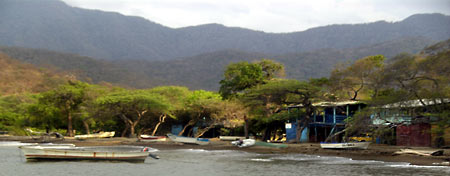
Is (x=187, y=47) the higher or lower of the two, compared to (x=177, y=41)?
lower

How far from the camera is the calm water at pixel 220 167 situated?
24.5 m

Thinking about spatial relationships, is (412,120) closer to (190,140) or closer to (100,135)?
(190,140)

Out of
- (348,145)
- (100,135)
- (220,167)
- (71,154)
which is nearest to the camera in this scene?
(220,167)

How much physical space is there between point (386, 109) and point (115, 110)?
1272 inches

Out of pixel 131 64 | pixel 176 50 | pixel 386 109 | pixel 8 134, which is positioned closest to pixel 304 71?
pixel 131 64

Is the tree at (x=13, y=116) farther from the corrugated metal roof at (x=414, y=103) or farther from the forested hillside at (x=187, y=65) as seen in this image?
the corrugated metal roof at (x=414, y=103)

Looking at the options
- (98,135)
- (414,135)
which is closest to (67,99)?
(98,135)

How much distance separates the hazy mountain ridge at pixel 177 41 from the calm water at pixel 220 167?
135149 millimetres

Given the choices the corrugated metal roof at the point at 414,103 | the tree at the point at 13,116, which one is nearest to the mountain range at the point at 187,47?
the tree at the point at 13,116

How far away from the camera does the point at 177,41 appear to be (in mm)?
199750

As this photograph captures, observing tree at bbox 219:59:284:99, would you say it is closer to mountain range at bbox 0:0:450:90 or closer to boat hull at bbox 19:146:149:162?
boat hull at bbox 19:146:149:162

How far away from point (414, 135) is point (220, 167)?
15340 millimetres

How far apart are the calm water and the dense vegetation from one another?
4925mm

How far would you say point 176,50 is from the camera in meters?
193
